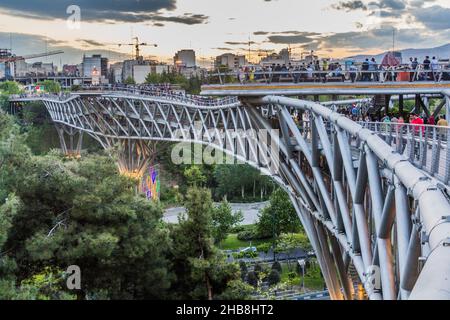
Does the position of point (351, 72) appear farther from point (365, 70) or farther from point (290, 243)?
point (290, 243)

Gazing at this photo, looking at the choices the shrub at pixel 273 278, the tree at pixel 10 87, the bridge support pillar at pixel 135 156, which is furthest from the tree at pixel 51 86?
the shrub at pixel 273 278

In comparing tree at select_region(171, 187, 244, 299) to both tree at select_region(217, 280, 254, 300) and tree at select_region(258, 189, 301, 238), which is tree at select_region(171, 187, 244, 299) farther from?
tree at select_region(258, 189, 301, 238)

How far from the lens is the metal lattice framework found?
6.27 meters

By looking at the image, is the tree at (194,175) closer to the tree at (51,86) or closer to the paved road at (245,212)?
the paved road at (245,212)

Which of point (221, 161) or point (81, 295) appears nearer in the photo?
point (81, 295)

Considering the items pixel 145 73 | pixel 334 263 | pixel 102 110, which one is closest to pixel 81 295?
pixel 334 263

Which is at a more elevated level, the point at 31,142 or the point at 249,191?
the point at 31,142

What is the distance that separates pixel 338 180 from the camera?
14.3 m

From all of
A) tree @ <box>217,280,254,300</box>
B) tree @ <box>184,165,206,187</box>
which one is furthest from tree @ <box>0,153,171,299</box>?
tree @ <box>184,165,206,187</box>

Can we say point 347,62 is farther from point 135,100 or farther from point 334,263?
point 135,100

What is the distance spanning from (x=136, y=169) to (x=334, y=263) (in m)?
34.0

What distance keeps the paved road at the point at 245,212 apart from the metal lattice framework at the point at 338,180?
575 cm
